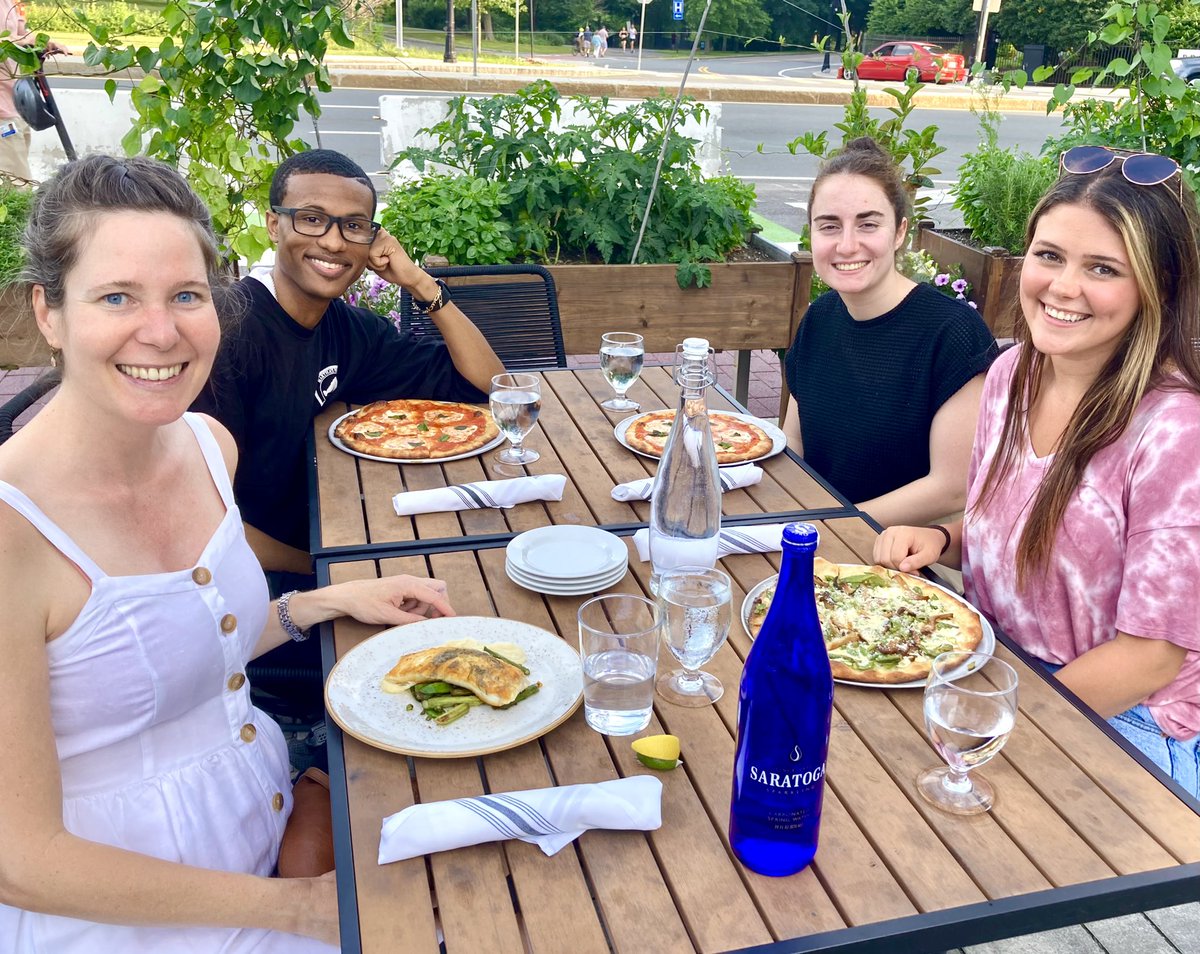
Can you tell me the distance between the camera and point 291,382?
2.69 meters

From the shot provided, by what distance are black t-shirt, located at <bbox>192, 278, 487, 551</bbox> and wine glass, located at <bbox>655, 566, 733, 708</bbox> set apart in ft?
A: 4.72

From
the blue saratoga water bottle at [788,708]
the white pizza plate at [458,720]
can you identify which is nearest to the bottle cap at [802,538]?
the blue saratoga water bottle at [788,708]

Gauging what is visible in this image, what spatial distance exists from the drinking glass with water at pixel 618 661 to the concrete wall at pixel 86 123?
22.5 feet

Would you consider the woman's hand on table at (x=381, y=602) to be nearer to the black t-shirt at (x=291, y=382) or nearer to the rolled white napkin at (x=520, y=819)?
the rolled white napkin at (x=520, y=819)

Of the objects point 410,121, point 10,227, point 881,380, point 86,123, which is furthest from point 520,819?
point 86,123

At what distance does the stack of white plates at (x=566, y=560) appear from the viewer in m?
1.88

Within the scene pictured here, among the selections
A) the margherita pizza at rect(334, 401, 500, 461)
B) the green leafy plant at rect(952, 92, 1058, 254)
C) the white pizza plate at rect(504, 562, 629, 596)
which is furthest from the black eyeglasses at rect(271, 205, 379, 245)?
the green leafy plant at rect(952, 92, 1058, 254)

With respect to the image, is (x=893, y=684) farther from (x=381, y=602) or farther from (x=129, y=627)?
(x=129, y=627)

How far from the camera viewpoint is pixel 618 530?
85.3 inches

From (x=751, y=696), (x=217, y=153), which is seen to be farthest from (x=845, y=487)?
(x=217, y=153)

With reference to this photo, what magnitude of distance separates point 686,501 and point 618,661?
0.54m

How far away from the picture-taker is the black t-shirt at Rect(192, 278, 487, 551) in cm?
260

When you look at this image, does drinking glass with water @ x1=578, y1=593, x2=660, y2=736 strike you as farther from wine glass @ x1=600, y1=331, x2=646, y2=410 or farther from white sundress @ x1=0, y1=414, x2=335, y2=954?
wine glass @ x1=600, y1=331, x2=646, y2=410

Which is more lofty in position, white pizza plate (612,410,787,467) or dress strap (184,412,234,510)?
dress strap (184,412,234,510)
